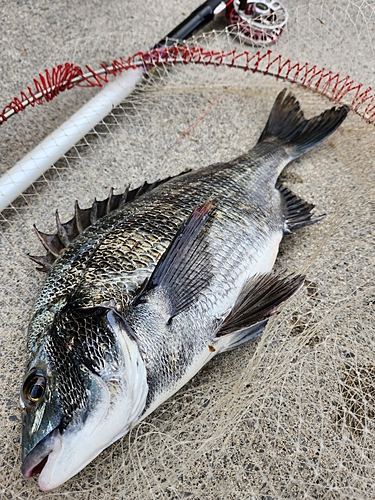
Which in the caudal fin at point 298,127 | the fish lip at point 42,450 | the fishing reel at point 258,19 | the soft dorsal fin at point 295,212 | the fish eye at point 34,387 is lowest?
the fish lip at point 42,450

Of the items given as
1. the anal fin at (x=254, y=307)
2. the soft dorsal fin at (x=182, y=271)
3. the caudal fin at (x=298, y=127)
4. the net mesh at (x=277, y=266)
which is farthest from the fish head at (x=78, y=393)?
the caudal fin at (x=298, y=127)

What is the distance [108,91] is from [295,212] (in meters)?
1.40

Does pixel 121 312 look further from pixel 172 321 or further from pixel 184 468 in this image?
pixel 184 468

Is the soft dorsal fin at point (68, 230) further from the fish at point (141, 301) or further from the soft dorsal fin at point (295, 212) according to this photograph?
the soft dorsal fin at point (295, 212)

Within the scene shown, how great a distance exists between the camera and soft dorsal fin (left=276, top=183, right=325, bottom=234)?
7.30 ft

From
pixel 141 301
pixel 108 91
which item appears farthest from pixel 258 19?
pixel 141 301

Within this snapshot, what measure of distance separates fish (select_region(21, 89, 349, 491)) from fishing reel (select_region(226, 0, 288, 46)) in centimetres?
156

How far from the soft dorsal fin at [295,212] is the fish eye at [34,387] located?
1.36m

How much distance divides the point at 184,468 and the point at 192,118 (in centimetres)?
213

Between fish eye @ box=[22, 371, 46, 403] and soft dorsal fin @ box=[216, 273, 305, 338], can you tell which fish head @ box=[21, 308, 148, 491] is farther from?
soft dorsal fin @ box=[216, 273, 305, 338]

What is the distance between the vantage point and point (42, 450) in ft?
4.09

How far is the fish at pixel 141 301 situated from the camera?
1.31 meters

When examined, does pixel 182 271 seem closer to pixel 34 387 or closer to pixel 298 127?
pixel 34 387

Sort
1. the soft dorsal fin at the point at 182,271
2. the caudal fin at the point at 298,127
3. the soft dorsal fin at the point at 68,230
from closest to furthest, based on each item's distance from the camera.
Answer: the soft dorsal fin at the point at 182,271, the soft dorsal fin at the point at 68,230, the caudal fin at the point at 298,127
